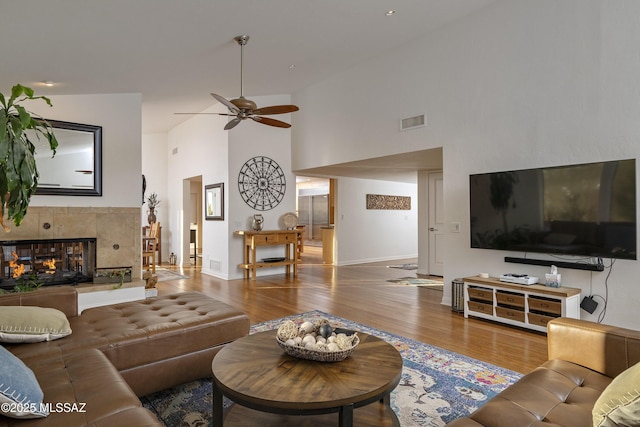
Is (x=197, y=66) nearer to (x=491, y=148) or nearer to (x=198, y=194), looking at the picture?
(x=491, y=148)

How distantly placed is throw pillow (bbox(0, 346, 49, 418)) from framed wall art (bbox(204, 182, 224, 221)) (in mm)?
5778

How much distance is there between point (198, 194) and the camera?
10.0m

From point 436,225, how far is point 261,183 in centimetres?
342

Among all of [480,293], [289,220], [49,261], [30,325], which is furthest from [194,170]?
[30,325]

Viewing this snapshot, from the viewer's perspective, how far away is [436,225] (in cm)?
706

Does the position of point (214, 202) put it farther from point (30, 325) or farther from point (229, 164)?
point (30, 325)

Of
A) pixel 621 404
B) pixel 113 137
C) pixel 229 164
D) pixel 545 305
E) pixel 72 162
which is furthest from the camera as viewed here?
pixel 229 164

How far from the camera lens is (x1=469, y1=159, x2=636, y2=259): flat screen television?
3309 millimetres

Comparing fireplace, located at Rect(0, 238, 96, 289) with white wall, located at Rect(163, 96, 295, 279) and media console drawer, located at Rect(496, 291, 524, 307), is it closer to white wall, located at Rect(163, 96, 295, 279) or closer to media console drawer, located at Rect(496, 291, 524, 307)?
white wall, located at Rect(163, 96, 295, 279)

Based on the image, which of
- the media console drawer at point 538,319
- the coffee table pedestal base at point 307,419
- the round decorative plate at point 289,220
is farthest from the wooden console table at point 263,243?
the coffee table pedestal base at point 307,419

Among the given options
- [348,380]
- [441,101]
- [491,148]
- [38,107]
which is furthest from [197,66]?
[348,380]

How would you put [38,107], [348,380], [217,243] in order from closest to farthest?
[348,380]
[38,107]
[217,243]

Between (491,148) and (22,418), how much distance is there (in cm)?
451

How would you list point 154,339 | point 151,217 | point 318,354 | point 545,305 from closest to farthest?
point 318,354 → point 154,339 → point 545,305 → point 151,217
